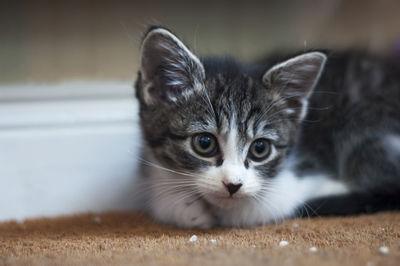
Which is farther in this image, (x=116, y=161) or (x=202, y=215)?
(x=116, y=161)

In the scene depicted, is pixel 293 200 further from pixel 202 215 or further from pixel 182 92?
pixel 182 92

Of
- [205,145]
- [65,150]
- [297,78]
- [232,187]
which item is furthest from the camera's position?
[65,150]

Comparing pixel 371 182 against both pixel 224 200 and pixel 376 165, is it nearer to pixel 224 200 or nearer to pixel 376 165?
pixel 376 165

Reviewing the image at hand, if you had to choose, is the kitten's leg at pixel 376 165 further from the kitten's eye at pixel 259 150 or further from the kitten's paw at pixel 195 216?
the kitten's paw at pixel 195 216

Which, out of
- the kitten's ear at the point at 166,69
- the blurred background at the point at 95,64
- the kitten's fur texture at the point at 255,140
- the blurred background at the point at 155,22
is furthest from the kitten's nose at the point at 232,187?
the blurred background at the point at 155,22

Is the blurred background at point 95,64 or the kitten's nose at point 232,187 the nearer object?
the kitten's nose at point 232,187

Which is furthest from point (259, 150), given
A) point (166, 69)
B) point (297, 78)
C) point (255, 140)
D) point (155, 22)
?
point (155, 22)

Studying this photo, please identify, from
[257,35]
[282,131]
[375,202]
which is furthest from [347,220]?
[257,35]
